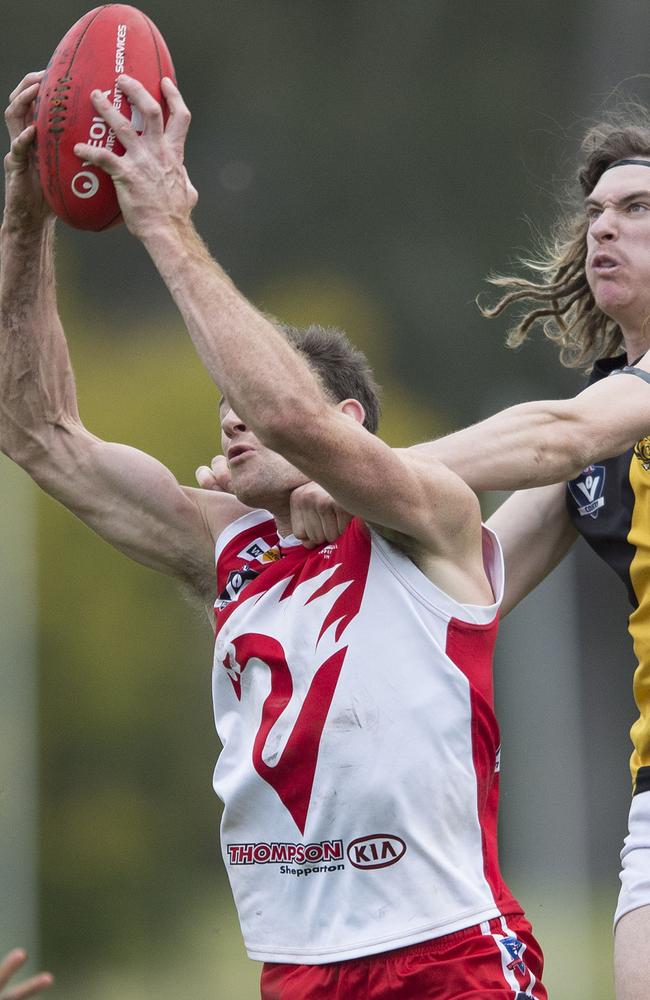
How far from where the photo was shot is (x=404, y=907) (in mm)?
2682

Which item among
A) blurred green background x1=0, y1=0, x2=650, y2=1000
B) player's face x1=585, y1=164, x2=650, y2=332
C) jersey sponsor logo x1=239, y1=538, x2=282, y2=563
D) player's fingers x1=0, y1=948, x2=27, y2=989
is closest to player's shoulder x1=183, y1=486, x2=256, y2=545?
jersey sponsor logo x1=239, y1=538, x2=282, y2=563

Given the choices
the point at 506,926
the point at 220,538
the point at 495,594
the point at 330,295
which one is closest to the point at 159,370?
the point at 330,295

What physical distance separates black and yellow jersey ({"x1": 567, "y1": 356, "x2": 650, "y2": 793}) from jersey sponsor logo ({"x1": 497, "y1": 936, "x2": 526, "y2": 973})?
95 centimetres

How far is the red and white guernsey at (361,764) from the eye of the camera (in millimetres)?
2713

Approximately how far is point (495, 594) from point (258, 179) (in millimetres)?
4430

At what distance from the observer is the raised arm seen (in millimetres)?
3318

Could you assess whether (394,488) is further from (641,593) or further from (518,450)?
(641,593)

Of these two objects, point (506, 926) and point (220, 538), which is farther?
point (220, 538)

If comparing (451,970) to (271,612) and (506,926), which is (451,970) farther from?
(271,612)

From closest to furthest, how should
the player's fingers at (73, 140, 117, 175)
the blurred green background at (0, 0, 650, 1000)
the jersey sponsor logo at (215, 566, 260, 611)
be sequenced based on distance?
1. the player's fingers at (73, 140, 117, 175)
2. the jersey sponsor logo at (215, 566, 260, 611)
3. the blurred green background at (0, 0, 650, 1000)

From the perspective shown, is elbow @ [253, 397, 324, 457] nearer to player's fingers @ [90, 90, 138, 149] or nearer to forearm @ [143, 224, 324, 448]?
forearm @ [143, 224, 324, 448]

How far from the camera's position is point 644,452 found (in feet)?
12.0

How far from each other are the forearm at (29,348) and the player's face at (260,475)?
1.78 feet

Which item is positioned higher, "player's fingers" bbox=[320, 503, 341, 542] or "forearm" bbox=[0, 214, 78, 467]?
"forearm" bbox=[0, 214, 78, 467]
